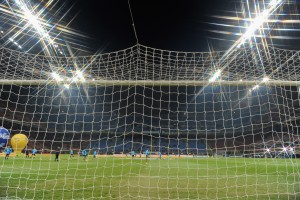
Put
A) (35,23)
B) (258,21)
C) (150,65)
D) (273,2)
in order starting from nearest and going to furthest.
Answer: (150,65) → (273,2) → (258,21) → (35,23)

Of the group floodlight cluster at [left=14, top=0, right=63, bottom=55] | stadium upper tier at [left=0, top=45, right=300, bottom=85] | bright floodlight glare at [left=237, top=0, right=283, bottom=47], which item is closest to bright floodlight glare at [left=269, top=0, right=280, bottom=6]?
bright floodlight glare at [left=237, top=0, right=283, bottom=47]

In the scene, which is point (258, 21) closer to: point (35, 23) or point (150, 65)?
point (150, 65)

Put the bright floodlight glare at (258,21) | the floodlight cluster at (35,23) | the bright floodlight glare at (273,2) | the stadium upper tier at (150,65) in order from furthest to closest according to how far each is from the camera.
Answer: the floodlight cluster at (35,23) < the bright floodlight glare at (258,21) < the bright floodlight glare at (273,2) < the stadium upper tier at (150,65)

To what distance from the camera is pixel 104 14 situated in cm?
1320

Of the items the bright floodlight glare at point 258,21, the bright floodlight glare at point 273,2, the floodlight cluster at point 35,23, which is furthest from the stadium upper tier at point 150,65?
the floodlight cluster at point 35,23

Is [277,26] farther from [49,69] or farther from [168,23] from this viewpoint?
[49,69]

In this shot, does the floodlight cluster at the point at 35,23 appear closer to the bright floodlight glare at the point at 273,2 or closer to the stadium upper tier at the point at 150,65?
the stadium upper tier at the point at 150,65

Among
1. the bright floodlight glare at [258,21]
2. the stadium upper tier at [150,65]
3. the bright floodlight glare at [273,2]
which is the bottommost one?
the stadium upper tier at [150,65]

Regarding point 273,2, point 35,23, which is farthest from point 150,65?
point 35,23

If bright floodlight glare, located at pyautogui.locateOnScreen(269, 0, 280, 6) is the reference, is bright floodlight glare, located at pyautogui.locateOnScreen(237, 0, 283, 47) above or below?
below

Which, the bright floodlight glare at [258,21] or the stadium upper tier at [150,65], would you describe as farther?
the bright floodlight glare at [258,21]

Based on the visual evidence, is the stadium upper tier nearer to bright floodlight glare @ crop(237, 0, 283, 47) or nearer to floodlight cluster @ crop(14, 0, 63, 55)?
bright floodlight glare @ crop(237, 0, 283, 47)

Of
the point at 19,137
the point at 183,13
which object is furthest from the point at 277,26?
the point at 19,137

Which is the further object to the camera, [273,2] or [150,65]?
[273,2]
